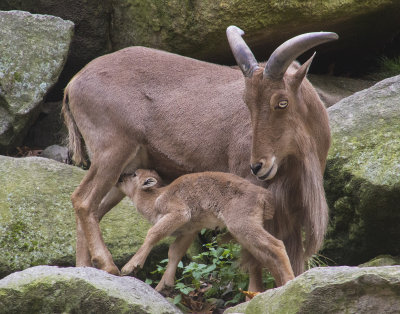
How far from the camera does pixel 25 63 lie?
27.2 feet

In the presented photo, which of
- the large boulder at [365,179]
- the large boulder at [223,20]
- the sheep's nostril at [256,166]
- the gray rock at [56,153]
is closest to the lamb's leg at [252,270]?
the sheep's nostril at [256,166]

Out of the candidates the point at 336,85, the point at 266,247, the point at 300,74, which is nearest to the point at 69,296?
the point at 266,247

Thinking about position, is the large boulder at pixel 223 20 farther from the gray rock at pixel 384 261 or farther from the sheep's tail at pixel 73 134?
the gray rock at pixel 384 261

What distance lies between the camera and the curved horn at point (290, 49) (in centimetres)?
549

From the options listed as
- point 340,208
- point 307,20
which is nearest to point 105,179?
point 340,208

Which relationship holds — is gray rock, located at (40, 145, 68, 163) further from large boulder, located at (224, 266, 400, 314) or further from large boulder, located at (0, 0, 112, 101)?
large boulder, located at (224, 266, 400, 314)

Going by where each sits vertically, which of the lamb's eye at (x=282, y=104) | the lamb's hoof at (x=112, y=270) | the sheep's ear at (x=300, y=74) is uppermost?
the sheep's ear at (x=300, y=74)

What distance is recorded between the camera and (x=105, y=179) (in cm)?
626

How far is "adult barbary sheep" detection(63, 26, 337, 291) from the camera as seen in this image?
5.63 metres

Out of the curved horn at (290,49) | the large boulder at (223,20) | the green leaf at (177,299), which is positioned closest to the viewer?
the curved horn at (290,49)

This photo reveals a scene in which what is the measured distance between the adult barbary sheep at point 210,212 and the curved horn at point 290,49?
779mm

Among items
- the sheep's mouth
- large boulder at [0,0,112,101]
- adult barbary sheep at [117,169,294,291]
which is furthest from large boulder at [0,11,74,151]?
adult barbary sheep at [117,169,294,291]

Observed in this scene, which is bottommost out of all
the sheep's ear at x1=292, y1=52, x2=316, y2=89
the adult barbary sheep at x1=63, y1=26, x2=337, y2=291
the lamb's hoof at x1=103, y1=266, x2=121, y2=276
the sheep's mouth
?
the lamb's hoof at x1=103, y1=266, x2=121, y2=276

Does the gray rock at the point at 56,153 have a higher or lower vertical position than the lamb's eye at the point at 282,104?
lower
